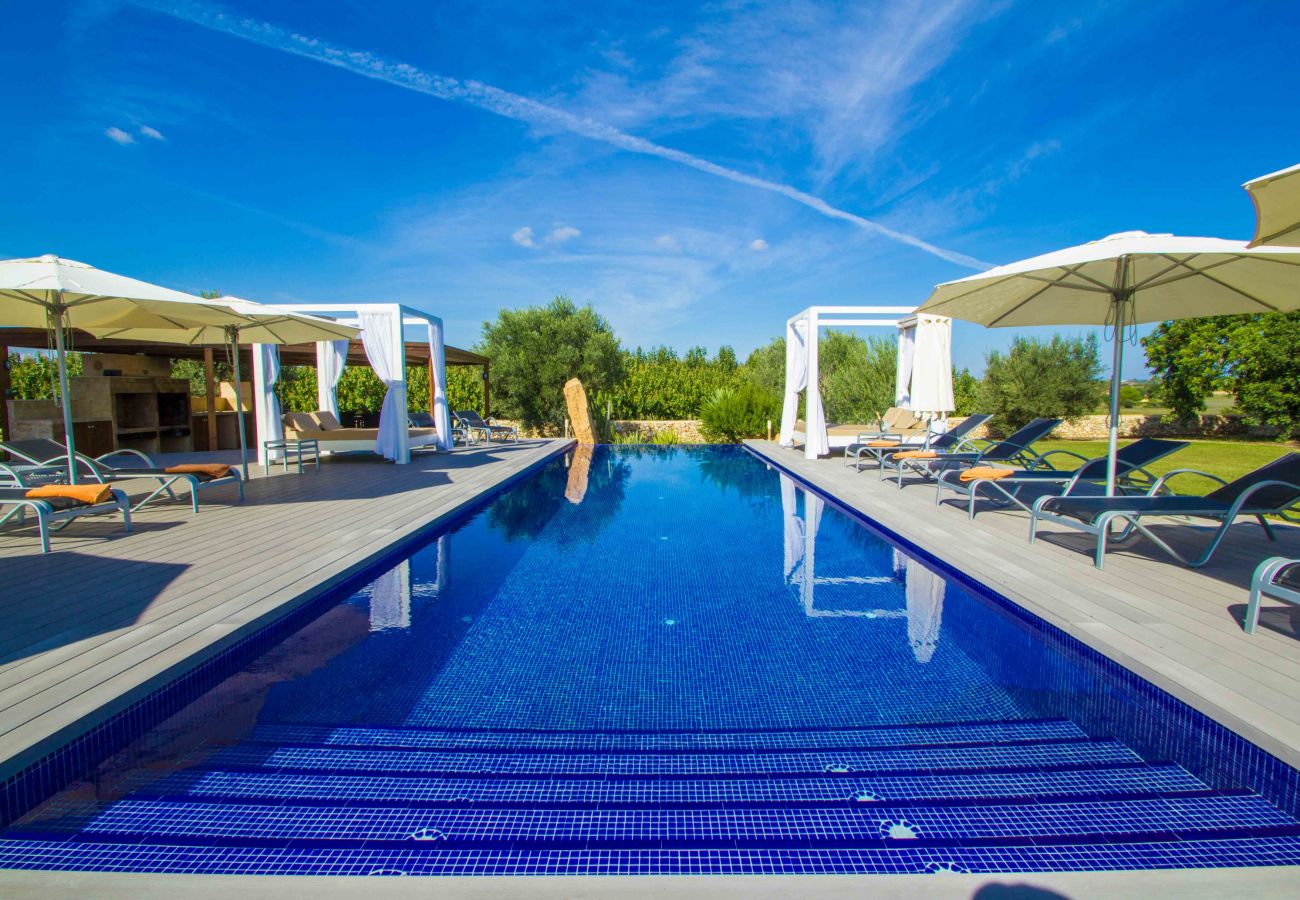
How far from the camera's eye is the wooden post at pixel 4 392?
9.95 metres

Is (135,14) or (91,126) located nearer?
(135,14)

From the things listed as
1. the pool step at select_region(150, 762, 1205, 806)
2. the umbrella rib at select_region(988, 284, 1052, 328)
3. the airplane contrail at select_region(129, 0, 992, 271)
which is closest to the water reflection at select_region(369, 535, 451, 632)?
the pool step at select_region(150, 762, 1205, 806)

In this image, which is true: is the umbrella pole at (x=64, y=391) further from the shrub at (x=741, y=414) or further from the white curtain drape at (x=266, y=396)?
the shrub at (x=741, y=414)

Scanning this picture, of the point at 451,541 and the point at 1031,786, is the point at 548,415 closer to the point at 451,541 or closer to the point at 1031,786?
the point at 451,541

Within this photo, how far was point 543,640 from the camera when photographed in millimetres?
3713

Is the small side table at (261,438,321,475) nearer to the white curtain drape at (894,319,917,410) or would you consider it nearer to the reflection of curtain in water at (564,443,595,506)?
the reflection of curtain in water at (564,443,595,506)

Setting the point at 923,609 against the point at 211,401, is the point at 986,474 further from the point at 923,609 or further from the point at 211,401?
the point at 211,401

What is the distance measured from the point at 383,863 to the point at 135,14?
54.3 ft

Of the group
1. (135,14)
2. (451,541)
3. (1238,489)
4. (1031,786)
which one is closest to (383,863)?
(1031,786)

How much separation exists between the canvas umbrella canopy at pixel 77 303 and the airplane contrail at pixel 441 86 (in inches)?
334

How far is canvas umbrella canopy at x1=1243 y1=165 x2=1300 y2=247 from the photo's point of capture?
2619 millimetres

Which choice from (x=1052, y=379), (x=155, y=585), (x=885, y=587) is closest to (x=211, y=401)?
(x=155, y=585)

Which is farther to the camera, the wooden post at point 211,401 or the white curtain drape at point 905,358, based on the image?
the wooden post at point 211,401

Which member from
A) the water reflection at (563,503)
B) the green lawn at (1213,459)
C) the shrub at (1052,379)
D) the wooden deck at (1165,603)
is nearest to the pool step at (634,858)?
the wooden deck at (1165,603)
